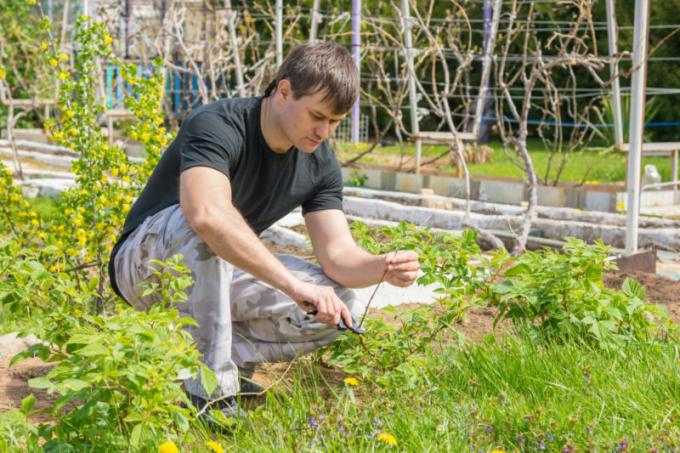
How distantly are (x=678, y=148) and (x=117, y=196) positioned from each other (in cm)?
602

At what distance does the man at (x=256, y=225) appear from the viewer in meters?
2.54

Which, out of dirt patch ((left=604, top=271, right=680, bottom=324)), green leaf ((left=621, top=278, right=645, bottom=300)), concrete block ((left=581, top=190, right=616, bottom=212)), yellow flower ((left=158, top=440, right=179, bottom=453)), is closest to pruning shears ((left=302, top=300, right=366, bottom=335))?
yellow flower ((left=158, top=440, right=179, bottom=453))

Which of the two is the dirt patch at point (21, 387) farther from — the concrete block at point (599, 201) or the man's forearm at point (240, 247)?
the concrete block at point (599, 201)

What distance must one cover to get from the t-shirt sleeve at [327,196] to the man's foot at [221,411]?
0.72 metres

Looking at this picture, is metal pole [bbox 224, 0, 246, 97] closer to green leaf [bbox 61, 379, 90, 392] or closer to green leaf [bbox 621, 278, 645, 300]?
green leaf [bbox 621, 278, 645, 300]

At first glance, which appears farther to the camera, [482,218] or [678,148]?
[678,148]

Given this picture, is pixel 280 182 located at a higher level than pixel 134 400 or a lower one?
higher

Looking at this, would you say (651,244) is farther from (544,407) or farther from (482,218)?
(544,407)

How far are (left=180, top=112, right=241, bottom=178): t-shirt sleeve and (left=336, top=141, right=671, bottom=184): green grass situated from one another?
6360mm

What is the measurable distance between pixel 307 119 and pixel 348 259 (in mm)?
485

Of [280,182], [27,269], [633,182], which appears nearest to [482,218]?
[633,182]

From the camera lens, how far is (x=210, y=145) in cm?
267

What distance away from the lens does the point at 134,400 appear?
2.01m

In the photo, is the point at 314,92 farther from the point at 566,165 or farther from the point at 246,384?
the point at 566,165
